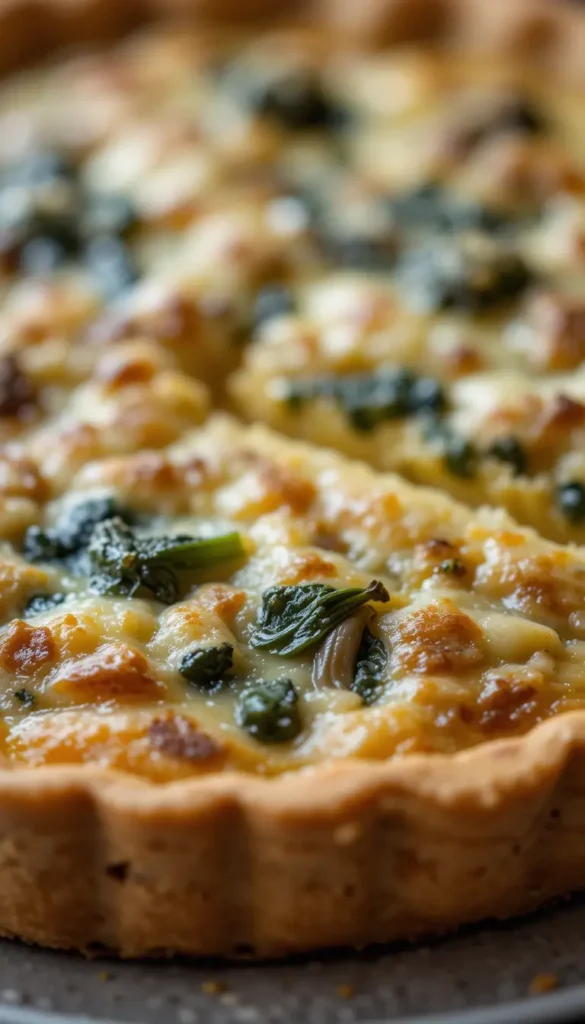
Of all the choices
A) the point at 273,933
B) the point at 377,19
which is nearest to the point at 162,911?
the point at 273,933

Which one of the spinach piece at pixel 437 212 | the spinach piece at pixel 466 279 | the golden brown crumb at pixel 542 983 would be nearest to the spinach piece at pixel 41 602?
the golden brown crumb at pixel 542 983

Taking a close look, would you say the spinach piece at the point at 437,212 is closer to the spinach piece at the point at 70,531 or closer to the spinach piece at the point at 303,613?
the spinach piece at the point at 70,531

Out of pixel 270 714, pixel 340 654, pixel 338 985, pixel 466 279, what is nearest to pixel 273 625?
pixel 340 654

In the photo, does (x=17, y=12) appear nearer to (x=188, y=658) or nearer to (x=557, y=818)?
(x=188, y=658)

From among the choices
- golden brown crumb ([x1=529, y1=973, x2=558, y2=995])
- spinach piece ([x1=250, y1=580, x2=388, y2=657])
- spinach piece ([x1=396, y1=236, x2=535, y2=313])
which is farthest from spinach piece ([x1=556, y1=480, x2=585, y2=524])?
golden brown crumb ([x1=529, y1=973, x2=558, y2=995])

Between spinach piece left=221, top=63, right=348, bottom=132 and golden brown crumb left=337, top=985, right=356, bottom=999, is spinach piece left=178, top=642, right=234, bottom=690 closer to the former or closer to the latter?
golden brown crumb left=337, top=985, right=356, bottom=999

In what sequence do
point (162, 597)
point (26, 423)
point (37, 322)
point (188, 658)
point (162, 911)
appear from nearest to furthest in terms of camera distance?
point (162, 911) < point (188, 658) < point (162, 597) < point (26, 423) < point (37, 322)
